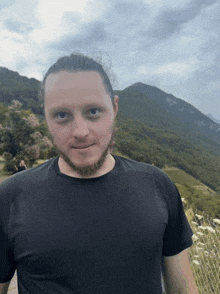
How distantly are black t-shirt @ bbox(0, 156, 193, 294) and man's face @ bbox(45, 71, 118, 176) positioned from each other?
86 millimetres

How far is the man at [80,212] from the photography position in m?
0.83

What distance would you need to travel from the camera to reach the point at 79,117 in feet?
2.91

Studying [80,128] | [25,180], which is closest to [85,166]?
[80,128]

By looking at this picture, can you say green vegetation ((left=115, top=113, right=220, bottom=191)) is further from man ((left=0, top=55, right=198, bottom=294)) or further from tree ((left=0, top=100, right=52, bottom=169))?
man ((left=0, top=55, right=198, bottom=294))

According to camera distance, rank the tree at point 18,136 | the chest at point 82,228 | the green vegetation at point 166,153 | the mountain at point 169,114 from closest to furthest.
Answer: the chest at point 82,228
the tree at point 18,136
the green vegetation at point 166,153
the mountain at point 169,114

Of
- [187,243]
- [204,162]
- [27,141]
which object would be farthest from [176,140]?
[187,243]

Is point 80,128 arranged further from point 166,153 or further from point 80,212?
point 166,153

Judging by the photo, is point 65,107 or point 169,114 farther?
point 169,114

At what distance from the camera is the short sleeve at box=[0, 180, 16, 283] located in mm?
891

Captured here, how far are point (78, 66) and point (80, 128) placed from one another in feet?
0.77

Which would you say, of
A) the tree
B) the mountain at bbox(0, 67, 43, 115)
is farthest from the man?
the mountain at bbox(0, 67, 43, 115)

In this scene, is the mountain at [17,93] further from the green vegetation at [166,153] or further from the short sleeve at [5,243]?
the short sleeve at [5,243]

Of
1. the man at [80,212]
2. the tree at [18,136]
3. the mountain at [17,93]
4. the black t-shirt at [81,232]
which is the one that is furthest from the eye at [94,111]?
the mountain at [17,93]

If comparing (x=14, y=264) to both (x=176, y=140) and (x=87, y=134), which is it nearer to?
(x=87, y=134)
